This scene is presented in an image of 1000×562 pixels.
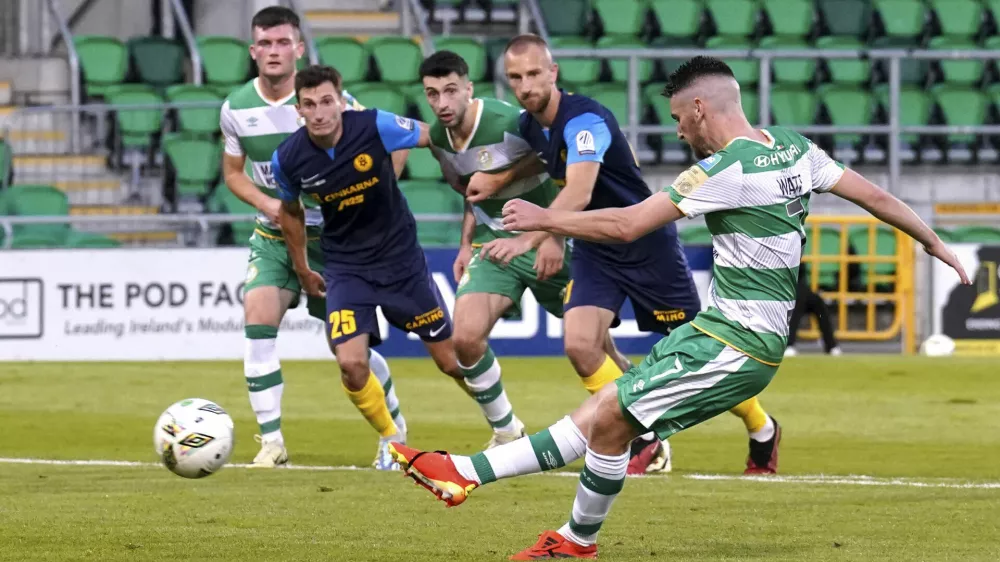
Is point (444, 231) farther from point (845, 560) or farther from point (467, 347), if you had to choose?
point (845, 560)

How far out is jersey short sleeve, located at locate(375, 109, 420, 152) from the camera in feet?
29.8

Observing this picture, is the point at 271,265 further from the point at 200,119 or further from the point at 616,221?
the point at 200,119

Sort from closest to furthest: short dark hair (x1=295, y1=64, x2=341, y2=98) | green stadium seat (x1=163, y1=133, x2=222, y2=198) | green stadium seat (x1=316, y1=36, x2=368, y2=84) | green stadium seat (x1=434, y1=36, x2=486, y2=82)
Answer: short dark hair (x1=295, y1=64, x2=341, y2=98) → green stadium seat (x1=163, y1=133, x2=222, y2=198) → green stadium seat (x1=434, y1=36, x2=486, y2=82) → green stadium seat (x1=316, y1=36, x2=368, y2=84)

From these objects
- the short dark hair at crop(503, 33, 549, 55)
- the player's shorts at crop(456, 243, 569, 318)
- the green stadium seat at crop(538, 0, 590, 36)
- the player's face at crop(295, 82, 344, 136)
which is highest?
the green stadium seat at crop(538, 0, 590, 36)

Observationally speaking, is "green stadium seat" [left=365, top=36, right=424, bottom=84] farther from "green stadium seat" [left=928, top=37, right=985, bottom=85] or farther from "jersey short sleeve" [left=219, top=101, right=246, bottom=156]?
"jersey short sleeve" [left=219, top=101, right=246, bottom=156]

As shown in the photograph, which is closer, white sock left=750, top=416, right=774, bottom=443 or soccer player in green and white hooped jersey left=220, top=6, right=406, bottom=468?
white sock left=750, top=416, right=774, bottom=443

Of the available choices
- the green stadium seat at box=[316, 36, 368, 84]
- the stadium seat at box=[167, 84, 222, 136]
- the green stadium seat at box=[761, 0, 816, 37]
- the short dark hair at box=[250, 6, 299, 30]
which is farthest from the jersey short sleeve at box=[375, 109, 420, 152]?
the green stadium seat at box=[761, 0, 816, 37]

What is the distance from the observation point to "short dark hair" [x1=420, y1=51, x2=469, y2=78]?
29.6ft

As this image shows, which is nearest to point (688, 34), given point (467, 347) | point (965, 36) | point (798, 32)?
point (798, 32)

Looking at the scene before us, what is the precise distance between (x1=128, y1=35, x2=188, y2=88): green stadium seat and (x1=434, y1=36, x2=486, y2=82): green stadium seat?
10.7 ft

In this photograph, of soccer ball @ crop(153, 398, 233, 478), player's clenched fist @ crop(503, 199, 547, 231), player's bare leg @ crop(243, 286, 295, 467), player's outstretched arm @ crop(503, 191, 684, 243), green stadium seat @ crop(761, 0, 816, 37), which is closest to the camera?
player's clenched fist @ crop(503, 199, 547, 231)

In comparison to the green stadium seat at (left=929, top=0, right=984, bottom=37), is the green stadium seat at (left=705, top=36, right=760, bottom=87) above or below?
below

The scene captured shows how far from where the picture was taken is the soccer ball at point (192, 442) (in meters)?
7.65

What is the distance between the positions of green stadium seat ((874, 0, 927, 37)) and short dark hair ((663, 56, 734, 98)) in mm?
17090
